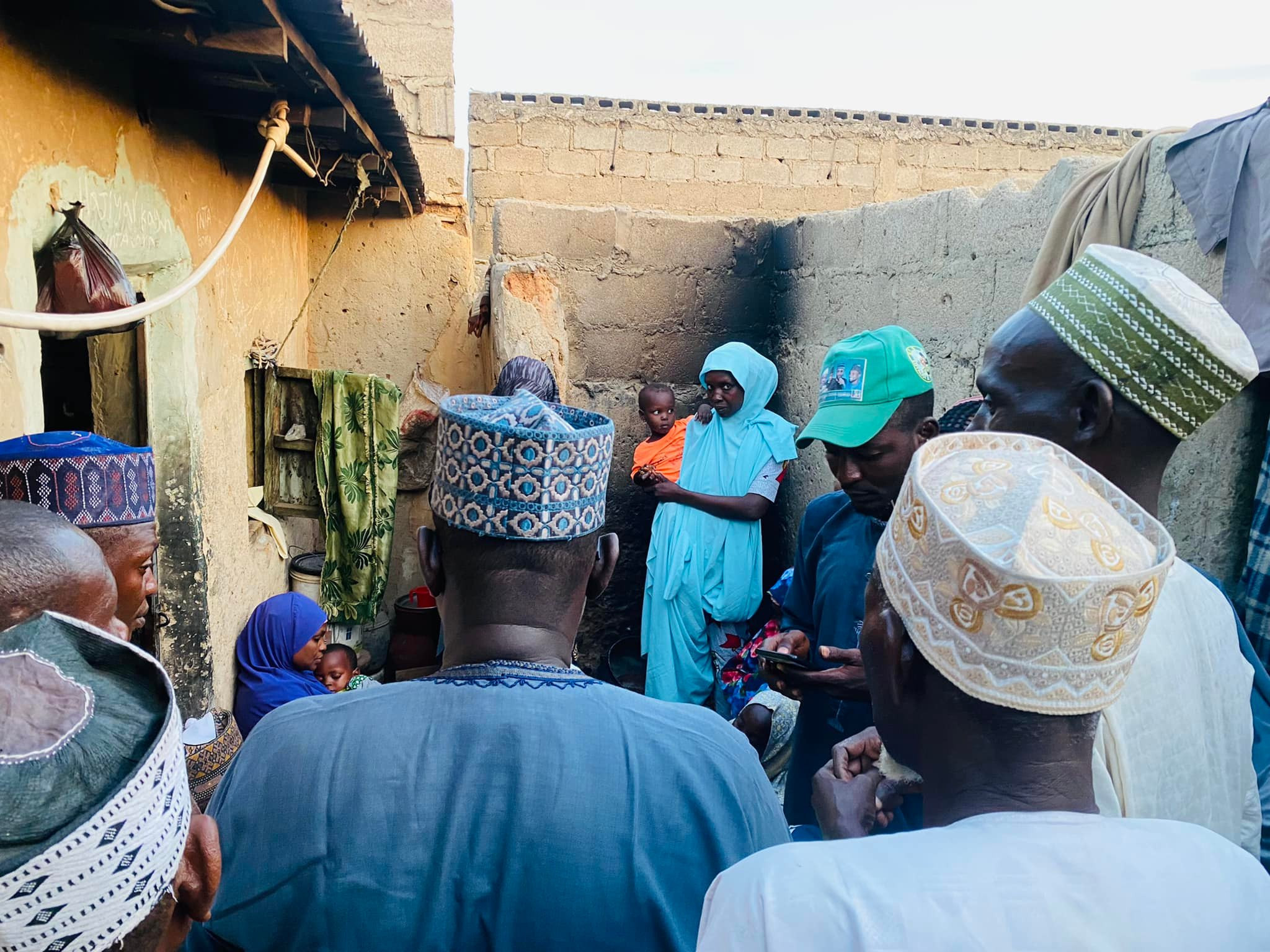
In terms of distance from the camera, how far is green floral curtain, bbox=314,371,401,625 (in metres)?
4.95

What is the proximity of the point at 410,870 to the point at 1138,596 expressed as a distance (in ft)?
3.05

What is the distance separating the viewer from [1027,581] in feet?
2.89

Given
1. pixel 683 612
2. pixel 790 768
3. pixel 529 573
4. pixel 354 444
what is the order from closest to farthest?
pixel 529 573, pixel 790 768, pixel 683 612, pixel 354 444

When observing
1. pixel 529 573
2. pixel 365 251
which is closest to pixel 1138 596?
pixel 529 573

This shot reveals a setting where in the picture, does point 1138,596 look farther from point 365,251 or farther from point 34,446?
point 365,251

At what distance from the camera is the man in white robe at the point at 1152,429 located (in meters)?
1.29

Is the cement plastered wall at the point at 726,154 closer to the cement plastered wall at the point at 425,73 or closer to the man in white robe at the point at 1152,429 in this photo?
the cement plastered wall at the point at 425,73

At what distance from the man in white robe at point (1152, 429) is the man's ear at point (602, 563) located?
79 cm

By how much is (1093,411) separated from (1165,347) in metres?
0.15

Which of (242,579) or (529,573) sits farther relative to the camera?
(242,579)

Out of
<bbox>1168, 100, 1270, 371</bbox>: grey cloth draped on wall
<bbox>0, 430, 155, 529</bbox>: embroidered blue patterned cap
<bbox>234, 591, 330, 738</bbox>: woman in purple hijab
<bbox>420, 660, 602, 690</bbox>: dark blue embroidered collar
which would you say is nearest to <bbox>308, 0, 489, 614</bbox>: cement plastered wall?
<bbox>234, 591, 330, 738</bbox>: woman in purple hijab

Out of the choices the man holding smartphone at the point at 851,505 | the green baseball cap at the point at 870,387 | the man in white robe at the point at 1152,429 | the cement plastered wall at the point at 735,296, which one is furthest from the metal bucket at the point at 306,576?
the man in white robe at the point at 1152,429

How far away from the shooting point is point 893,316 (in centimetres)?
414

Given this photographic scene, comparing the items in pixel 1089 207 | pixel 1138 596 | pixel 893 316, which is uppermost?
pixel 1089 207
